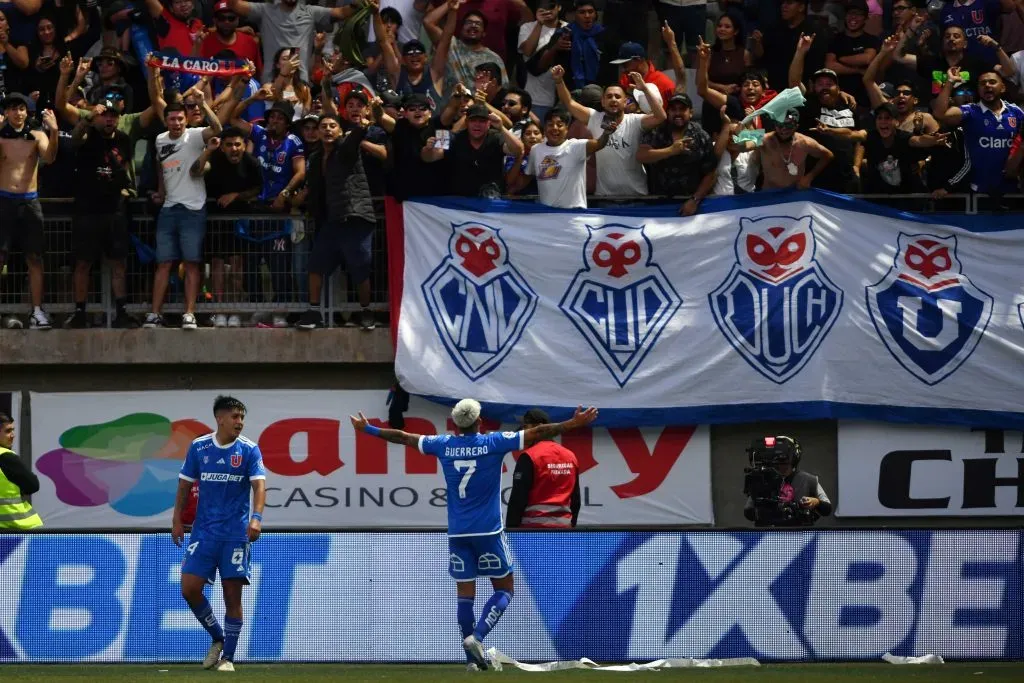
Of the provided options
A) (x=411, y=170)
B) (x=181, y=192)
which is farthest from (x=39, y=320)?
(x=411, y=170)

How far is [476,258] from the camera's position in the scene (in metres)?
16.3

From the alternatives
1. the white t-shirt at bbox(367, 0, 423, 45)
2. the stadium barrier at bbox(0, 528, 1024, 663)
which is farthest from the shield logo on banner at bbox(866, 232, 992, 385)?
the white t-shirt at bbox(367, 0, 423, 45)

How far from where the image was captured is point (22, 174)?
1594 cm

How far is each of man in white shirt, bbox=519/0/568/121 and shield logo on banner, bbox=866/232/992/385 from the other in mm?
3912

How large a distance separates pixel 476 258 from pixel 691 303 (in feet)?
6.87

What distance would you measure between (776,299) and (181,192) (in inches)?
225

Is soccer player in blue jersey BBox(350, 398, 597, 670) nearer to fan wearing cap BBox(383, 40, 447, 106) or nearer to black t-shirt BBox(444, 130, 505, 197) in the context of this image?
black t-shirt BBox(444, 130, 505, 197)

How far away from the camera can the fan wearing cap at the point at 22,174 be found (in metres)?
15.8

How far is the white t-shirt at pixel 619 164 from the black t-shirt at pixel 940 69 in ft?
11.1

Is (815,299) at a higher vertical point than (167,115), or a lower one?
lower

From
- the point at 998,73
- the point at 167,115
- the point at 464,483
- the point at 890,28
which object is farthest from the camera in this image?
the point at 890,28

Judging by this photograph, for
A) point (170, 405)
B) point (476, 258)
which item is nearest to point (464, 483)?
point (476, 258)

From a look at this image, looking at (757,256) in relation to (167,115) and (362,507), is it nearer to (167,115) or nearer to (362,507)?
(362,507)

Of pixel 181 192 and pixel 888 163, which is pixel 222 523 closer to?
pixel 181 192
